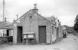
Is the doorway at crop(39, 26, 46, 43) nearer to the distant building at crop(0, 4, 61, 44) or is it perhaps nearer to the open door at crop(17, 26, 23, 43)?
the distant building at crop(0, 4, 61, 44)

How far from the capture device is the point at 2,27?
36312 millimetres

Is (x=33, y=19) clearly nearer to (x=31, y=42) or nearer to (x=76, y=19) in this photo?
(x=31, y=42)

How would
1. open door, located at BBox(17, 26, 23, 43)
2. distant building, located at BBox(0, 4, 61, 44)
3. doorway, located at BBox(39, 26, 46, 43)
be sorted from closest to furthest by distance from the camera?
distant building, located at BBox(0, 4, 61, 44), doorway, located at BBox(39, 26, 46, 43), open door, located at BBox(17, 26, 23, 43)

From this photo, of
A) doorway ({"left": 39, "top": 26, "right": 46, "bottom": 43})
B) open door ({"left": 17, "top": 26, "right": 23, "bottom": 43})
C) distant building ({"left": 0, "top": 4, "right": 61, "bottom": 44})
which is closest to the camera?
distant building ({"left": 0, "top": 4, "right": 61, "bottom": 44})

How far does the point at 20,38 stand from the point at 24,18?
4483 millimetres

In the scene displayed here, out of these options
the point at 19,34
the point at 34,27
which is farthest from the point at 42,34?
the point at 19,34

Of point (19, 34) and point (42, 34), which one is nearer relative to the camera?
point (42, 34)

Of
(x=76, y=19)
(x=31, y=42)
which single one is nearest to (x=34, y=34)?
(x=31, y=42)

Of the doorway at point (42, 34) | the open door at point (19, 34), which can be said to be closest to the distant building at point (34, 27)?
the doorway at point (42, 34)

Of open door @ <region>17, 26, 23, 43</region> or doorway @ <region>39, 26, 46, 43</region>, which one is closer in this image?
doorway @ <region>39, 26, 46, 43</region>

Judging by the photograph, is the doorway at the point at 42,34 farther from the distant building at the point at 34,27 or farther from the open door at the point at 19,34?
the open door at the point at 19,34

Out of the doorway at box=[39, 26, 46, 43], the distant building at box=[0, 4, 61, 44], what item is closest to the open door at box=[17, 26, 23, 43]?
the distant building at box=[0, 4, 61, 44]

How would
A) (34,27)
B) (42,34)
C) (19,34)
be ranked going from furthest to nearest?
(19,34), (34,27), (42,34)

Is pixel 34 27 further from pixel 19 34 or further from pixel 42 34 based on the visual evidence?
pixel 19 34
